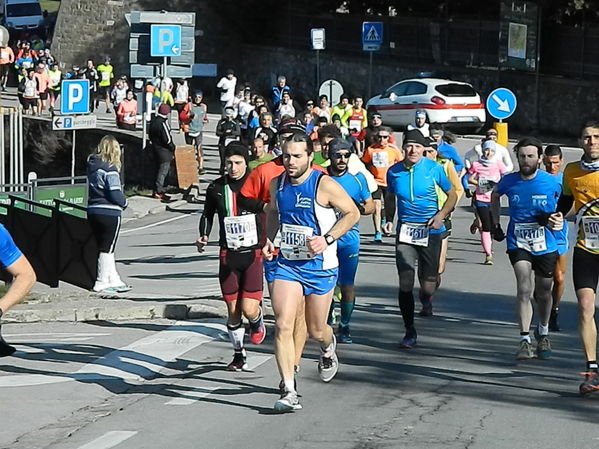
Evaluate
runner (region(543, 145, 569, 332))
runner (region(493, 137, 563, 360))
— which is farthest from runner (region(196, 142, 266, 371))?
runner (region(543, 145, 569, 332))

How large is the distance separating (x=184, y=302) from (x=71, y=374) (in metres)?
3.17

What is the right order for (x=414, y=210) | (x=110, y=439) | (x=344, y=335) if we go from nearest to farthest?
(x=110, y=439)
(x=414, y=210)
(x=344, y=335)

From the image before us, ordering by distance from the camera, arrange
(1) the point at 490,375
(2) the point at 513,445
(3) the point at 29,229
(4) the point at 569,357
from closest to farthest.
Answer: (2) the point at 513,445 < (1) the point at 490,375 < (4) the point at 569,357 < (3) the point at 29,229

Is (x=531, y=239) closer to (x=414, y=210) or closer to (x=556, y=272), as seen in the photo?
(x=414, y=210)

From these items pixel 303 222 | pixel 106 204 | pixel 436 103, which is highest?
pixel 436 103

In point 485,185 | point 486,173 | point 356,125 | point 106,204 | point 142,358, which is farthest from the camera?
point 356,125

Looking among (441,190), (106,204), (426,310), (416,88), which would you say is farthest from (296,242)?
(416,88)

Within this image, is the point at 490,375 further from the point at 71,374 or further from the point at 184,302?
the point at 184,302

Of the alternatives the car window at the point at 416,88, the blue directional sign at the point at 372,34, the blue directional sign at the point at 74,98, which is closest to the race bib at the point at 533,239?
the blue directional sign at the point at 74,98

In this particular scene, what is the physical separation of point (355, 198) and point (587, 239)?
2255 mm

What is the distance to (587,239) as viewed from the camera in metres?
9.85

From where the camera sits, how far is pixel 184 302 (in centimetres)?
1396

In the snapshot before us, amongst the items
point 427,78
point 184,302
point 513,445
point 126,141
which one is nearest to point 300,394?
point 513,445

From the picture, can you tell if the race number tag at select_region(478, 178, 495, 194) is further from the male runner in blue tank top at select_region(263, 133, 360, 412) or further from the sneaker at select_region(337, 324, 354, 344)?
the male runner in blue tank top at select_region(263, 133, 360, 412)
